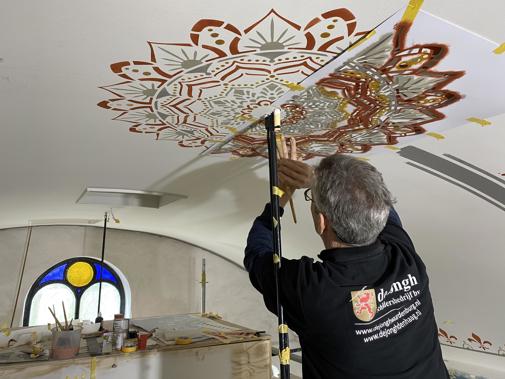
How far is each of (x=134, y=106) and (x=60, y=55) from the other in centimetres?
51

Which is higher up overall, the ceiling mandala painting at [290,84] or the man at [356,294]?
the ceiling mandala painting at [290,84]

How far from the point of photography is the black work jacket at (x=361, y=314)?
1.08 meters

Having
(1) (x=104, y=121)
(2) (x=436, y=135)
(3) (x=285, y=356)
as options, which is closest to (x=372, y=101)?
(2) (x=436, y=135)

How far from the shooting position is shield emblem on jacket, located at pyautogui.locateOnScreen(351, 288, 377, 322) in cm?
108

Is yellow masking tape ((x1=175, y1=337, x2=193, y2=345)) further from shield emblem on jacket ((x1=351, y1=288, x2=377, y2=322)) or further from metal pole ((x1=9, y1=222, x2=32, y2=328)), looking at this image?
metal pole ((x1=9, y1=222, x2=32, y2=328))

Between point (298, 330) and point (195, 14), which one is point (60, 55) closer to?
point (195, 14)

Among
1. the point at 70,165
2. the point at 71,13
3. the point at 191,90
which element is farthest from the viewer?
the point at 70,165

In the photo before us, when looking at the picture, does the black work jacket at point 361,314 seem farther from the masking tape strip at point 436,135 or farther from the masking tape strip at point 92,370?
the masking tape strip at point 436,135

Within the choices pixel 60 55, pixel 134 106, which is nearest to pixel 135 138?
pixel 134 106

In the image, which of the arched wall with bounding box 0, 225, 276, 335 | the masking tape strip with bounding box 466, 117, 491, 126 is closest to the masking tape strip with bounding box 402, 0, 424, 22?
the masking tape strip with bounding box 466, 117, 491, 126

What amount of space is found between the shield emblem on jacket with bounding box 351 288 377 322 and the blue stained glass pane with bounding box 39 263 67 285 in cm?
637

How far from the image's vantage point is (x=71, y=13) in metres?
1.42

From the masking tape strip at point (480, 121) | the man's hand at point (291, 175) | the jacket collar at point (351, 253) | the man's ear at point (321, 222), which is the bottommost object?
the jacket collar at point (351, 253)


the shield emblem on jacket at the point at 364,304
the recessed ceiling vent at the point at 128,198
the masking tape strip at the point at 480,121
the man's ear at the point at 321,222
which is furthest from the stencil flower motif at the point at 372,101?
the recessed ceiling vent at the point at 128,198
